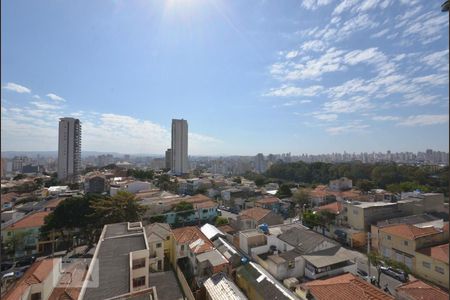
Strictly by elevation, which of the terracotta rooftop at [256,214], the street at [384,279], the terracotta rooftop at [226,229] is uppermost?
the terracotta rooftop at [256,214]

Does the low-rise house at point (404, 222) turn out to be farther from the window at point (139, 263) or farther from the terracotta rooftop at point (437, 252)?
the window at point (139, 263)

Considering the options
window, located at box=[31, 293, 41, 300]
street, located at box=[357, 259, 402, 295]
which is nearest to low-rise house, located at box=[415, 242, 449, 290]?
street, located at box=[357, 259, 402, 295]

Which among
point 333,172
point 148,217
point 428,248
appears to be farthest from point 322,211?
point 333,172

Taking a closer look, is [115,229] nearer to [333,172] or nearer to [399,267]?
[399,267]

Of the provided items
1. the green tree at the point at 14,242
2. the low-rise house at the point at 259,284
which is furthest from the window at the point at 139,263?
the green tree at the point at 14,242

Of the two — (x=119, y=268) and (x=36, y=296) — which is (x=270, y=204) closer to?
(x=119, y=268)

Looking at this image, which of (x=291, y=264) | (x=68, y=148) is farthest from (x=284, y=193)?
(x=68, y=148)
